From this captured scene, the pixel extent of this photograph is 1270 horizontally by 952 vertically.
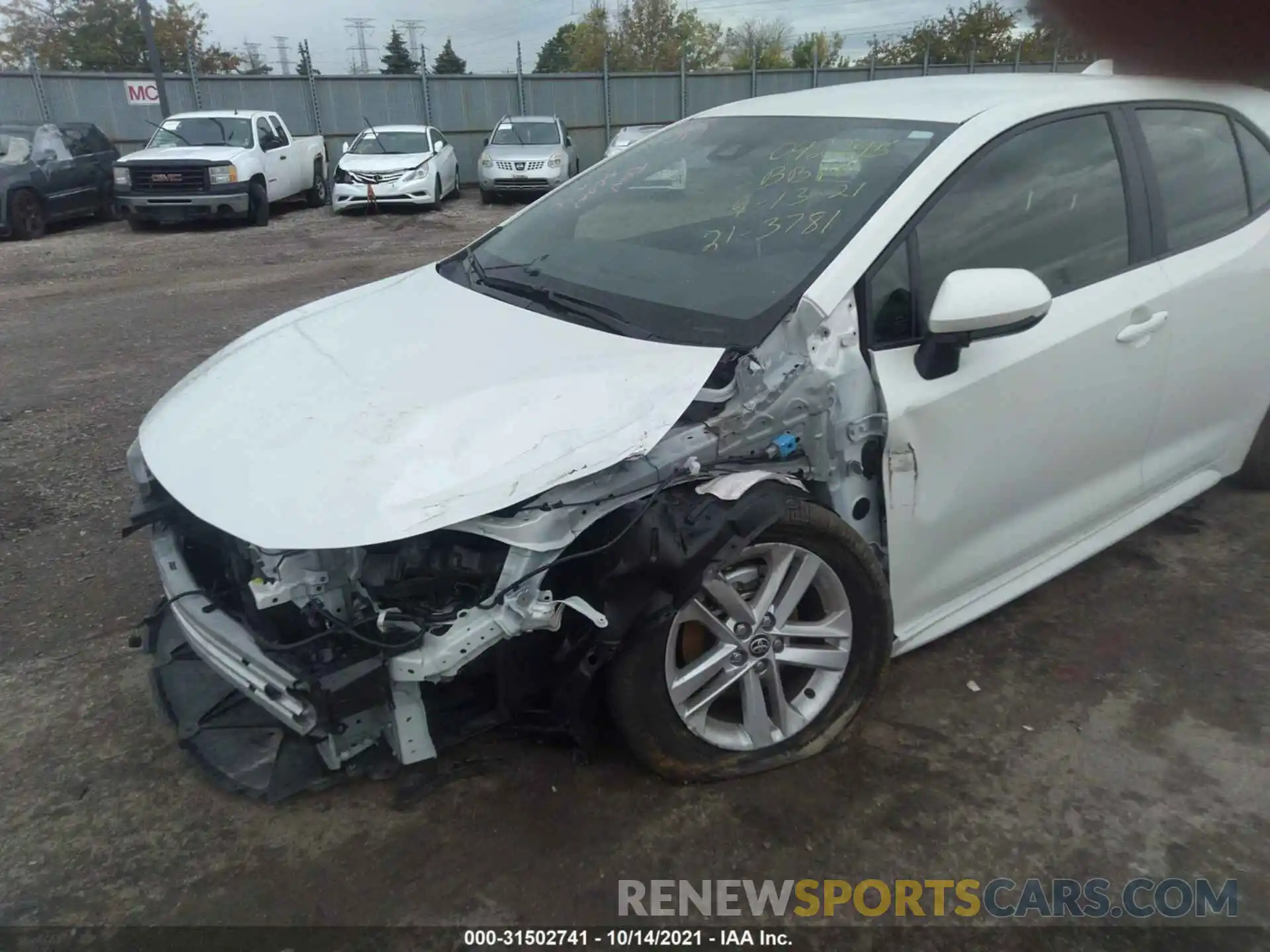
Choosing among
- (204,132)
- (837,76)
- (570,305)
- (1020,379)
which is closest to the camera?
(1020,379)

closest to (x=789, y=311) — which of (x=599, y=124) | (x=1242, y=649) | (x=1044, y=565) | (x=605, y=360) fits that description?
(x=605, y=360)

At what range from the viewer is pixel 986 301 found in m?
2.35

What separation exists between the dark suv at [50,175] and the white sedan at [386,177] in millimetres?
3300

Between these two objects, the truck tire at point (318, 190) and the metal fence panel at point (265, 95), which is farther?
the metal fence panel at point (265, 95)

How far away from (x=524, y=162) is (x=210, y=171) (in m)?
5.33

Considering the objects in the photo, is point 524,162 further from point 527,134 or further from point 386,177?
point 386,177

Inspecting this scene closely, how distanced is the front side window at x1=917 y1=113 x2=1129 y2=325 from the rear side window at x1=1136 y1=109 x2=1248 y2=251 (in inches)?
9.3

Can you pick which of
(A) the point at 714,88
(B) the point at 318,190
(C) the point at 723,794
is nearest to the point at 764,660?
(C) the point at 723,794

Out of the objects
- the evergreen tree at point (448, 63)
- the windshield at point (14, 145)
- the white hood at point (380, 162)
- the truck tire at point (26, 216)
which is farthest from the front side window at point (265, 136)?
the evergreen tree at point (448, 63)

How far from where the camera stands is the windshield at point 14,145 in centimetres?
1224

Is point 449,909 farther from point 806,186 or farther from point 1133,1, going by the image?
point 1133,1

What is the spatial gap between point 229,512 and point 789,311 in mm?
1475

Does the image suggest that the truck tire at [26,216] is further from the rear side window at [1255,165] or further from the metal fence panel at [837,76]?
the metal fence panel at [837,76]

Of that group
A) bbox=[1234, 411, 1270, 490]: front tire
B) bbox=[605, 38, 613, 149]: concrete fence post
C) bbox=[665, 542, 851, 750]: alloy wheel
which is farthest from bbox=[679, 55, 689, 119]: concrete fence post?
bbox=[665, 542, 851, 750]: alloy wheel
